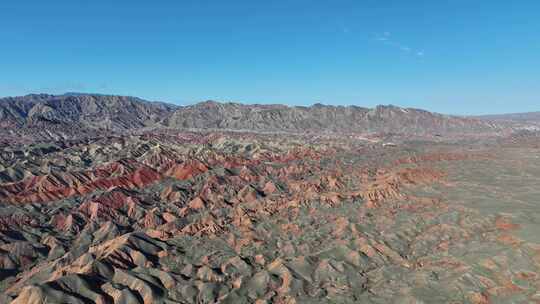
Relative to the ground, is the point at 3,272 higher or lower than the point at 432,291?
lower

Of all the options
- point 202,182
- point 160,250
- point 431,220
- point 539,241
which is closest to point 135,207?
point 202,182

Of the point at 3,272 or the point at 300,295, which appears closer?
the point at 300,295

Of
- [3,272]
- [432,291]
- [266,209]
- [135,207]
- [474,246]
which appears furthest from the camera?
[135,207]

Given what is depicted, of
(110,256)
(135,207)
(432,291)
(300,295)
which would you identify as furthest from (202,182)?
(432,291)

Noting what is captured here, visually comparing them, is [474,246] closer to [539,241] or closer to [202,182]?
[539,241]

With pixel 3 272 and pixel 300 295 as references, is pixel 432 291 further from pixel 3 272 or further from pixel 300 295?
pixel 3 272

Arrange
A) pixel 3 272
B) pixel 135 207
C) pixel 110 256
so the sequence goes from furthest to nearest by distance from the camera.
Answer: pixel 135 207, pixel 3 272, pixel 110 256

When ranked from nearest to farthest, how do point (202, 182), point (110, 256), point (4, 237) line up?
point (110, 256)
point (4, 237)
point (202, 182)

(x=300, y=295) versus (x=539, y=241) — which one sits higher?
(x=539, y=241)

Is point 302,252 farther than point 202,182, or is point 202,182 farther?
point 202,182
